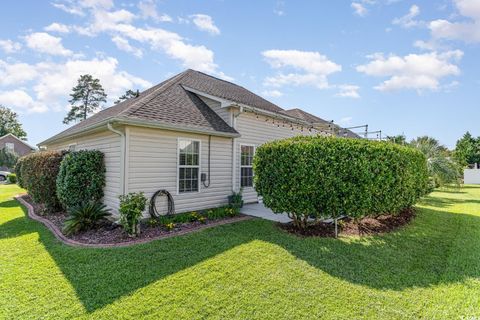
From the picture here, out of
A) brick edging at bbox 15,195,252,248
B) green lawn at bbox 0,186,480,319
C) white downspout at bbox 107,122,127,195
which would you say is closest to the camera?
green lawn at bbox 0,186,480,319

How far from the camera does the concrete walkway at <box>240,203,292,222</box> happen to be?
25.2ft

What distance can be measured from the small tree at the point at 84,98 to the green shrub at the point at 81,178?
3223cm

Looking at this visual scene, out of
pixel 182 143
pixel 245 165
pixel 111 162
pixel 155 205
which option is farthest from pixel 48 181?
pixel 245 165

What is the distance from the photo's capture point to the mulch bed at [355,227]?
636 centimetres

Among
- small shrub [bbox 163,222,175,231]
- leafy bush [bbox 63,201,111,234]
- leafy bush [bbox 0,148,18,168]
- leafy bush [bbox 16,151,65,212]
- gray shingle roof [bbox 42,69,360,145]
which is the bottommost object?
small shrub [bbox 163,222,175,231]

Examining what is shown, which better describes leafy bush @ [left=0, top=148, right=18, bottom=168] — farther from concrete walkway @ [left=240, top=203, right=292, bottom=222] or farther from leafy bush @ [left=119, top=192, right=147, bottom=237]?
concrete walkway @ [left=240, top=203, right=292, bottom=222]

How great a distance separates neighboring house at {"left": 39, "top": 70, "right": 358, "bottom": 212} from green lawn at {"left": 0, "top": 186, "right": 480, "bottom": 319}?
86.6 inches

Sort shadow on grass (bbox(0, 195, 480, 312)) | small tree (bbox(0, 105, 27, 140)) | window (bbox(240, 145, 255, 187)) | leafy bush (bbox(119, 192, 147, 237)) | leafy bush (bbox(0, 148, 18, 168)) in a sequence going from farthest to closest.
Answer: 1. small tree (bbox(0, 105, 27, 140))
2. leafy bush (bbox(0, 148, 18, 168))
3. window (bbox(240, 145, 255, 187))
4. leafy bush (bbox(119, 192, 147, 237))
5. shadow on grass (bbox(0, 195, 480, 312))

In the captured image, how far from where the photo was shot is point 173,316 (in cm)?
296

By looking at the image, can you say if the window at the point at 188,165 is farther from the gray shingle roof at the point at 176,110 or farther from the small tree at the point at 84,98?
the small tree at the point at 84,98

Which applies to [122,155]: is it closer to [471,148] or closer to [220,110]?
[220,110]

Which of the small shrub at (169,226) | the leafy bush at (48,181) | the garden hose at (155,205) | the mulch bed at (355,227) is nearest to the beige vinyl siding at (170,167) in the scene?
the garden hose at (155,205)

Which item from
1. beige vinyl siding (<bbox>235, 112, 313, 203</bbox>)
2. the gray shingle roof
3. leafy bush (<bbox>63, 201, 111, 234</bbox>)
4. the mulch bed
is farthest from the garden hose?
the mulch bed

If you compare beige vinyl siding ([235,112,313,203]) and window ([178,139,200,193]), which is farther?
beige vinyl siding ([235,112,313,203])
